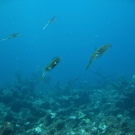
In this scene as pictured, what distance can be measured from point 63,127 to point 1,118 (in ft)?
13.4

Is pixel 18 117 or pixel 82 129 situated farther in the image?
pixel 18 117

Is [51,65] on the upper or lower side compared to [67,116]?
lower

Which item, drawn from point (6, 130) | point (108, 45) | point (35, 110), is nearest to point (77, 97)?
point (35, 110)

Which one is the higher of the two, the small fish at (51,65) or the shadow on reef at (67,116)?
the shadow on reef at (67,116)

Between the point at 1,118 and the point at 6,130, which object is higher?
A: the point at 1,118

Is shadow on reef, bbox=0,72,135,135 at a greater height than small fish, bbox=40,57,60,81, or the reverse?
shadow on reef, bbox=0,72,135,135

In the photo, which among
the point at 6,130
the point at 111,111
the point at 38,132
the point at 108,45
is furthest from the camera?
the point at 111,111

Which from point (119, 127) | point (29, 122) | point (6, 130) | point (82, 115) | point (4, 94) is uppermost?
point (4, 94)

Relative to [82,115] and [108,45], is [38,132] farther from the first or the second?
[108,45]

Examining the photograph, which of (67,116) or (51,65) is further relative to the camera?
(67,116)

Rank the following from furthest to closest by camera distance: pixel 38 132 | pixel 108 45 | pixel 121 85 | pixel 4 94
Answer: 1. pixel 121 85
2. pixel 4 94
3. pixel 38 132
4. pixel 108 45

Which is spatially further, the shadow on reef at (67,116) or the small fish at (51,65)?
the shadow on reef at (67,116)

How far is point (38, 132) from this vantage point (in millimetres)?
8086

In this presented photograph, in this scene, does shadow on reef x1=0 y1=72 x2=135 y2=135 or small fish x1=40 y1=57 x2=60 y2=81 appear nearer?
small fish x1=40 y1=57 x2=60 y2=81
